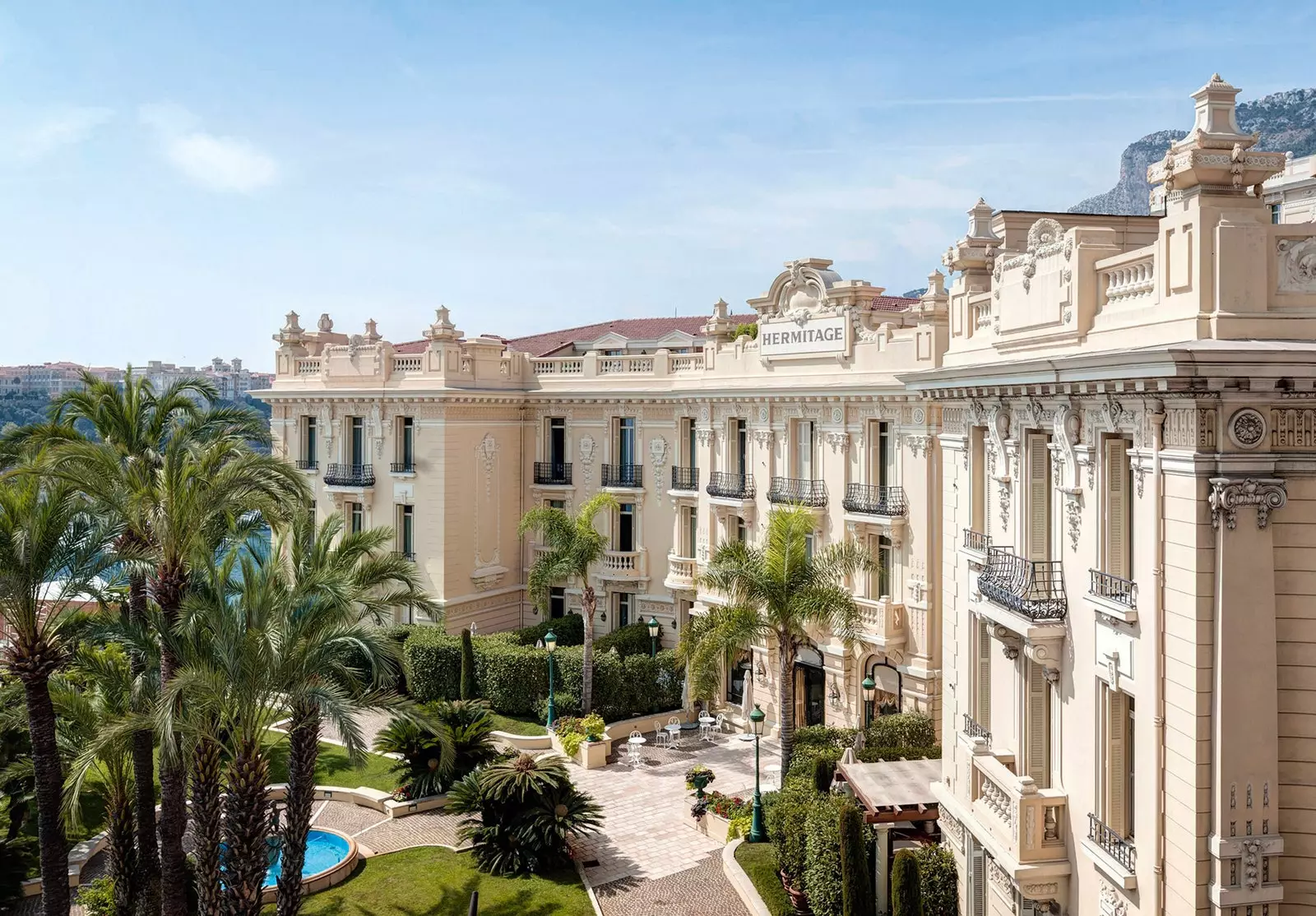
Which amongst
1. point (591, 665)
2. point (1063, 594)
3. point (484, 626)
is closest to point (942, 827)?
point (1063, 594)

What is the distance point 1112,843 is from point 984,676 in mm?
4821

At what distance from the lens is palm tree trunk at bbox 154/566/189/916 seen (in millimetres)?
19078

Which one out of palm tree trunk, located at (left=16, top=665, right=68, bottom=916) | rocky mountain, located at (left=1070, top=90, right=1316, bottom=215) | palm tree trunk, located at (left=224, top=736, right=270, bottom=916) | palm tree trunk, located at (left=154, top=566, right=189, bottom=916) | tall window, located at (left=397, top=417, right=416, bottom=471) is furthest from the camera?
rocky mountain, located at (left=1070, top=90, right=1316, bottom=215)

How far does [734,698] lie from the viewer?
35719 mm

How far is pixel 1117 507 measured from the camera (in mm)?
13562

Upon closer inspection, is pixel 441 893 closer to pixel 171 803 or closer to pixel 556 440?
pixel 171 803

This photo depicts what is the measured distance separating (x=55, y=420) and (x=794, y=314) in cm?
1976

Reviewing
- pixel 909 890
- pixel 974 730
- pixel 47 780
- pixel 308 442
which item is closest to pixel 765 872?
pixel 909 890

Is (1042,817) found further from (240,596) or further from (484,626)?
(484,626)

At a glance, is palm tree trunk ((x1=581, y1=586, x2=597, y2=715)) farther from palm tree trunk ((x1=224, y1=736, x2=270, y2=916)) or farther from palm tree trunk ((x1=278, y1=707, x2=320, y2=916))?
palm tree trunk ((x1=224, y1=736, x2=270, y2=916))

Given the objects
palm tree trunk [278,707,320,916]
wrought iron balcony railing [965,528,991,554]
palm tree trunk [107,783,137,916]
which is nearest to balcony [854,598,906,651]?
wrought iron balcony railing [965,528,991,554]

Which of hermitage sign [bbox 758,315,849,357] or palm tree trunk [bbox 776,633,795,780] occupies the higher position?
hermitage sign [bbox 758,315,849,357]

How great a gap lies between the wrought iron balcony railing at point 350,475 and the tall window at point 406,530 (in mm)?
1642

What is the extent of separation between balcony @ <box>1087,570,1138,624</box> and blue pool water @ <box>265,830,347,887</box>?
18.6 metres
